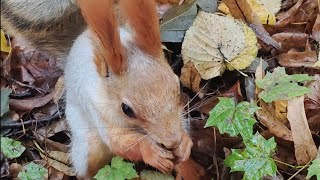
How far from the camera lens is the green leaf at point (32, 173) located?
2410 mm

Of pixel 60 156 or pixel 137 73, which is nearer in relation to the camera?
pixel 137 73

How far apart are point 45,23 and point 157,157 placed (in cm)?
68

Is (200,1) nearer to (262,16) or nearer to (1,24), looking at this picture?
(262,16)

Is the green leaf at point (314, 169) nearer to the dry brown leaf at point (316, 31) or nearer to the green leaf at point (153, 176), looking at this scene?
the green leaf at point (153, 176)

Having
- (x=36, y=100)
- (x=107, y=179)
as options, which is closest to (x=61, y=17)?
(x=36, y=100)

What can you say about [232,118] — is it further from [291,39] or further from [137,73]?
[291,39]

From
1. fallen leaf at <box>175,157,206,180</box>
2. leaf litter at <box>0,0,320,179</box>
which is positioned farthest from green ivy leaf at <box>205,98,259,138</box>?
fallen leaf at <box>175,157,206,180</box>

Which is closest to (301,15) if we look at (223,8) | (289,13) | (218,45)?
(289,13)

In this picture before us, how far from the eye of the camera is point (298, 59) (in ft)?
8.82

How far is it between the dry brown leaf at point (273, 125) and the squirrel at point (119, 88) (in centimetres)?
28

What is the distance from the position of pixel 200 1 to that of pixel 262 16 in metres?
0.25

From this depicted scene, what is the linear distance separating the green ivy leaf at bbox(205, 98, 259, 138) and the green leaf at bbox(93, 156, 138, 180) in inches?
10.8

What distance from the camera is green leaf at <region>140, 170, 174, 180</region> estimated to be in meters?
2.36

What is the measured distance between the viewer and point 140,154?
2238mm
